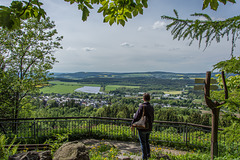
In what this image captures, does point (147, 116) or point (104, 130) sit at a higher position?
point (147, 116)

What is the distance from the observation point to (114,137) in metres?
7.51

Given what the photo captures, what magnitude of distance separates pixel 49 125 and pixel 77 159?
500 centimetres

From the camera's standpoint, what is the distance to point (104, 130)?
782 centimetres

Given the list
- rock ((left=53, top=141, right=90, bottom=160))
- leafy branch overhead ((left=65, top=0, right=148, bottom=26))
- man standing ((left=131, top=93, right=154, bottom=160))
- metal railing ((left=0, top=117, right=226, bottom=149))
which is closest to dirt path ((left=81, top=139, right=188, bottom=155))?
metal railing ((left=0, top=117, right=226, bottom=149))

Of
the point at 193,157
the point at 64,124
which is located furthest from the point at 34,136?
the point at 193,157

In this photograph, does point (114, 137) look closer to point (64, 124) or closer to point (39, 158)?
point (64, 124)

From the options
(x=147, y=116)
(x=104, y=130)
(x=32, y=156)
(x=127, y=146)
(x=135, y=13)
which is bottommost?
(x=127, y=146)

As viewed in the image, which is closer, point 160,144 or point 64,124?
point 160,144

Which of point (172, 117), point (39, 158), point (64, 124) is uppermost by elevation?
point (39, 158)

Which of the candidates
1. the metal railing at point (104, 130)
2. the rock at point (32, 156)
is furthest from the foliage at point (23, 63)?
the rock at point (32, 156)

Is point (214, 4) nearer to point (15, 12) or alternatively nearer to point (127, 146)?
point (15, 12)

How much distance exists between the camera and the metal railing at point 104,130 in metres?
6.64

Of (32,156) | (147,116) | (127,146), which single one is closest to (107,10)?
(147,116)

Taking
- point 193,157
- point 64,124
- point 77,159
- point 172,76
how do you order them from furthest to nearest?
point 172,76
point 64,124
point 193,157
point 77,159
